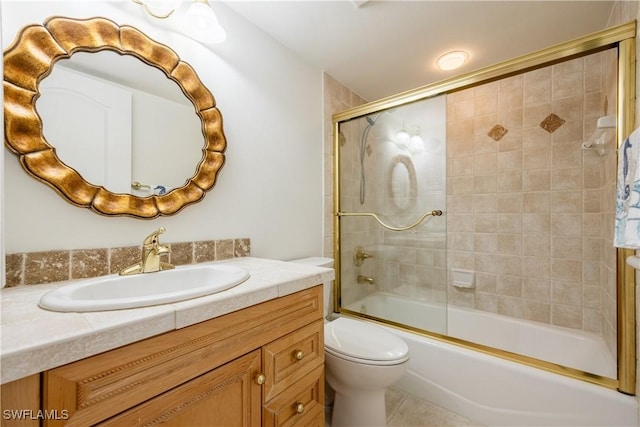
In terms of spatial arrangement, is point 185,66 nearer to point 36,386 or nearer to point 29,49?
point 29,49

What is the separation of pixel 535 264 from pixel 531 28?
4.91 feet

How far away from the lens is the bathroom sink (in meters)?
0.61

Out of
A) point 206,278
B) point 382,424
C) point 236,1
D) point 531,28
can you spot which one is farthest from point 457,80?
point 382,424

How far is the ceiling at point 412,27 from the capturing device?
1397 millimetres

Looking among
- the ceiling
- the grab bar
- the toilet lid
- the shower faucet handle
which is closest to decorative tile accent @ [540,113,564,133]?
the ceiling

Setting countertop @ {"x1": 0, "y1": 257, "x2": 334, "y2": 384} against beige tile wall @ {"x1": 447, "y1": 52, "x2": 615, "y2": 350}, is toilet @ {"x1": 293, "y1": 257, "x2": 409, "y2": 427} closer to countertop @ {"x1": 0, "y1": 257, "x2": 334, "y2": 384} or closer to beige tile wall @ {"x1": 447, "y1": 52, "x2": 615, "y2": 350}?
countertop @ {"x1": 0, "y1": 257, "x2": 334, "y2": 384}

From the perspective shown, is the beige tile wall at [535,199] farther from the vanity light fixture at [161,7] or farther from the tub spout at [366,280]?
the vanity light fixture at [161,7]

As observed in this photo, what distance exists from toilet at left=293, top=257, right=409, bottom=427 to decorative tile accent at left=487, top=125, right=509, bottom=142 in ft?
5.54

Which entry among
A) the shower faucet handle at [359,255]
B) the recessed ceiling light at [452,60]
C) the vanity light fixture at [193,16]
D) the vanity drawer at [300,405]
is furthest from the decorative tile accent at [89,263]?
the recessed ceiling light at [452,60]

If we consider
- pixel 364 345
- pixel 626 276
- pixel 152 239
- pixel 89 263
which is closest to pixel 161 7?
pixel 152 239

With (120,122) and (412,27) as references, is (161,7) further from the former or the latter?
(412,27)

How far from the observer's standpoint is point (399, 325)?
1789mm

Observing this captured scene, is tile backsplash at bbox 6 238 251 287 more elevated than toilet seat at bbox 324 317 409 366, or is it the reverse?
tile backsplash at bbox 6 238 251 287

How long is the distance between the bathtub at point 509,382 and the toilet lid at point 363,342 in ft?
1.22
